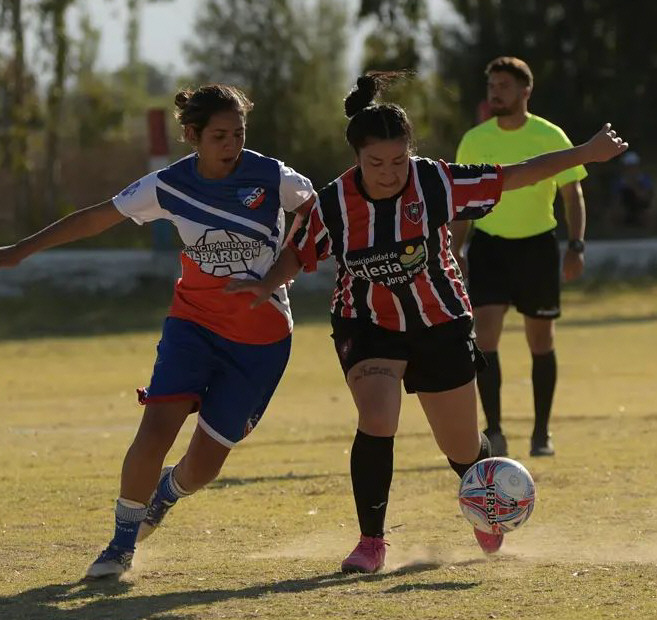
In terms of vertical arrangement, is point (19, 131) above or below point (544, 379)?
above

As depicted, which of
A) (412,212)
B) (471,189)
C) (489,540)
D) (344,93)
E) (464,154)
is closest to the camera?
(412,212)

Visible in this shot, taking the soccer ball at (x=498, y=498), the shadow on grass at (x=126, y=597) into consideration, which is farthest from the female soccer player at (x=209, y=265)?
the soccer ball at (x=498, y=498)

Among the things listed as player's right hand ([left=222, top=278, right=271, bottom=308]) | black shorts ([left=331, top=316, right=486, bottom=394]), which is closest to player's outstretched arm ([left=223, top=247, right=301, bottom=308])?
player's right hand ([left=222, top=278, right=271, bottom=308])

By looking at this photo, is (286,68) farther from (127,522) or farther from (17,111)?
(127,522)

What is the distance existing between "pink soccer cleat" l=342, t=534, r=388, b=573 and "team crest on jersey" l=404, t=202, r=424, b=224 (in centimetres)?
122

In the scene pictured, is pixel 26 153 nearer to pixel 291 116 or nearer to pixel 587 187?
pixel 291 116

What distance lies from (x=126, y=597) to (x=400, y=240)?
1642 millimetres

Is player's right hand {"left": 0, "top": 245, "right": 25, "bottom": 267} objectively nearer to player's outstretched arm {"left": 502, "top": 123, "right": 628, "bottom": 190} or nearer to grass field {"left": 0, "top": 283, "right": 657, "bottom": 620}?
grass field {"left": 0, "top": 283, "right": 657, "bottom": 620}

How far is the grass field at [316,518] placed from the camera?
19.1 feet

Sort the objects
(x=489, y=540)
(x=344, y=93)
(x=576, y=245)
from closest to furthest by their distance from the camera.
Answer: (x=489, y=540), (x=576, y=245), (x=344, y=93)

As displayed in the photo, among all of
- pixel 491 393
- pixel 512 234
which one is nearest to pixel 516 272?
pixel 512 234

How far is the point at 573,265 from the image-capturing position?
9.20m

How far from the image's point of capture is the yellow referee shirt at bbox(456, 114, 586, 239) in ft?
31.3

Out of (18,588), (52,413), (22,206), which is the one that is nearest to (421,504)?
(18,588)
